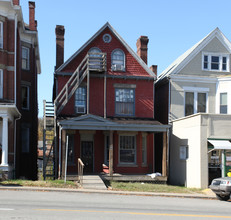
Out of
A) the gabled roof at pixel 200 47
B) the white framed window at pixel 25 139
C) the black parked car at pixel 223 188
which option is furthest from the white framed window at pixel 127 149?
the black parked car at pixel 223 188

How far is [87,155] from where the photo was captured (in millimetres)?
26203

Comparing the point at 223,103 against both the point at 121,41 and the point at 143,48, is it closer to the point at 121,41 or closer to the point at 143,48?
the point at 143,48

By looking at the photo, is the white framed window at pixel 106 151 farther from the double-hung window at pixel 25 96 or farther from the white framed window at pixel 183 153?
the double-hung window at pixel 25 96

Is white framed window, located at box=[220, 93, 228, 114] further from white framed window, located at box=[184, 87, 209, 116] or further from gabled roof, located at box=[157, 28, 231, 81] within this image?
gabled roof, located at box=[157, 28, 231, 81]

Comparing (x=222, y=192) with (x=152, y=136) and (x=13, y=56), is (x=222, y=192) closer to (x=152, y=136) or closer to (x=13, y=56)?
(x=152, y=136)

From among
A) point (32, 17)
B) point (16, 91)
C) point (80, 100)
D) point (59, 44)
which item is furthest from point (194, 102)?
point (32, 17)

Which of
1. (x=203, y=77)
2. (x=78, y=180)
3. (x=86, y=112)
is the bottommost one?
(x=78, y=180)

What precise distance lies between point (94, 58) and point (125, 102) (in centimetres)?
363

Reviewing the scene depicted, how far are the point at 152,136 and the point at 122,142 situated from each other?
2241mm

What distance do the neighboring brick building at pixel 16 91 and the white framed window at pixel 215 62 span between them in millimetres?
12317

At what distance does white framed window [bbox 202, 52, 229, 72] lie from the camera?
2778cm

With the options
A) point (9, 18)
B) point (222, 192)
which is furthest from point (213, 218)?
point (9, 18)

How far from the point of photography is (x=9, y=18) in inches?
902

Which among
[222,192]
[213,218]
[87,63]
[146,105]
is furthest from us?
[146,105]
